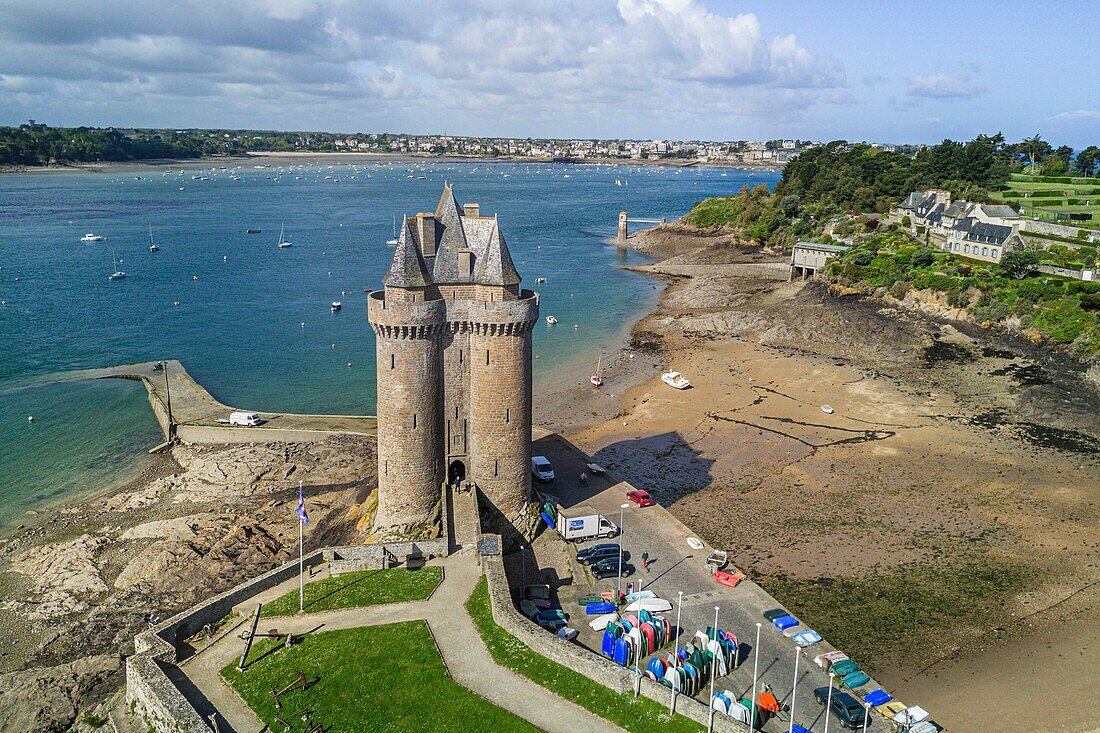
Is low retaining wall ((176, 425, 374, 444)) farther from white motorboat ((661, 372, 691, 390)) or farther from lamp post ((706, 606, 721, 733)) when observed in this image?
lamp post ((706, 606, 721, 733))

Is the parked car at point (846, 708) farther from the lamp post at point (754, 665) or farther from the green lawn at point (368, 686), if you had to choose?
the green lawn at point (368, 686)

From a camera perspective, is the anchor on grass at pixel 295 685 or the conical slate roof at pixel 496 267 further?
the conical slate roof at pixel 496 267

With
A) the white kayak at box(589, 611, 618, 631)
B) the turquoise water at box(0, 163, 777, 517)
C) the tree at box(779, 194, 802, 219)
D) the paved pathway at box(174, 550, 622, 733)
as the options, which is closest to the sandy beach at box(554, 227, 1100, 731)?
the white kayak at box(589, 611, 618, 631)

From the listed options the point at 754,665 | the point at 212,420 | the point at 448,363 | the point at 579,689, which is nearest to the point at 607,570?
the point at 754,665

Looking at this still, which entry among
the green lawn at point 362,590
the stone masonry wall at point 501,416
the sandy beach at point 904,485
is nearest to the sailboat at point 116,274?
the sandy beach at point 904,485

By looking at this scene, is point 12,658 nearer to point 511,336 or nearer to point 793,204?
point 511,336
